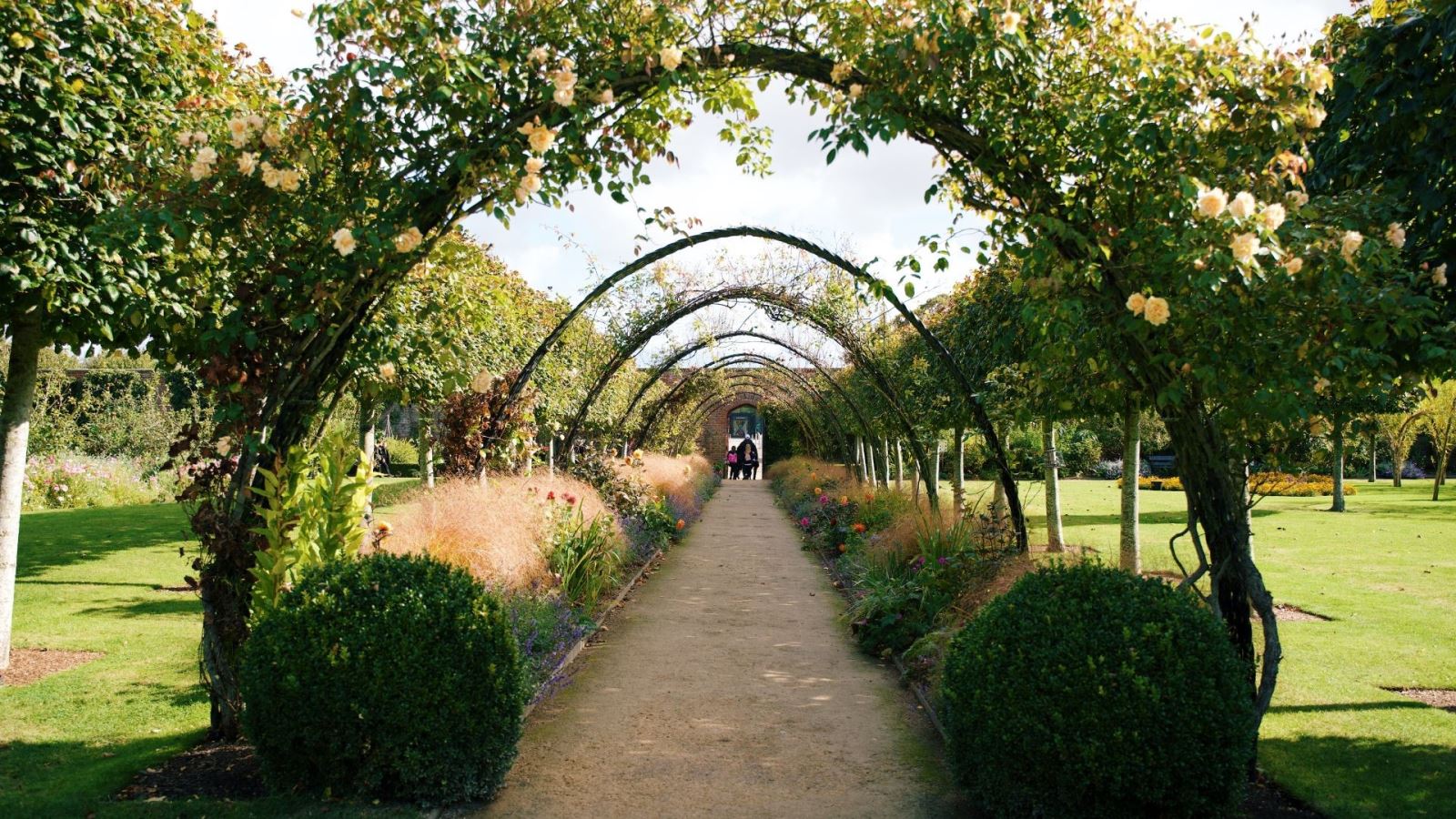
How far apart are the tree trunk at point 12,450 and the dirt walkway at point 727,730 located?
10.8ft

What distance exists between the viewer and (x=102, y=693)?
16.0 feet

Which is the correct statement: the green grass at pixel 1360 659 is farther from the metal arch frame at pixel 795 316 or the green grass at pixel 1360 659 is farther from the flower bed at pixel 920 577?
the metal arch frame at pixel 795 316

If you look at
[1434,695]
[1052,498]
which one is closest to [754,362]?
[1052,498]

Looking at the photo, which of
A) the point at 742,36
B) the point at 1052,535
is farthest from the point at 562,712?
the point at 1052,535

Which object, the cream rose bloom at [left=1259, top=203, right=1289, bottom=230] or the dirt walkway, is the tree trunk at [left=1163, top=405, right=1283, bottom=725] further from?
the dirt walkway

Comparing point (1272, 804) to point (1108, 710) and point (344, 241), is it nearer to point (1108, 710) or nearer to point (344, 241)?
point (1108, 710)

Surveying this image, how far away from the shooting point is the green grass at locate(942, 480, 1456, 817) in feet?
12.8

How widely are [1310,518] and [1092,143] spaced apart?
16657mm

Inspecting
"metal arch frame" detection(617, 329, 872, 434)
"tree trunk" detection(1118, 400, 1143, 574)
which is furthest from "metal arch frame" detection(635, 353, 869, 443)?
"tree trunk" detection(1118, 400, 1143, 574)

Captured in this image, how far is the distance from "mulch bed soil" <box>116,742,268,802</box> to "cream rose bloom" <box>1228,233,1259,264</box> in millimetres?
4194

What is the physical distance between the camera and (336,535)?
13.7ft

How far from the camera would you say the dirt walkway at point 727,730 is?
11.7 ft

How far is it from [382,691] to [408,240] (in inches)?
76.8

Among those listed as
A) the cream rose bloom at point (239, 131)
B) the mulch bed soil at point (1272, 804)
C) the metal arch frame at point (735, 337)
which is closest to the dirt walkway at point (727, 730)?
the mulch bed soil at point (1272, 804)
